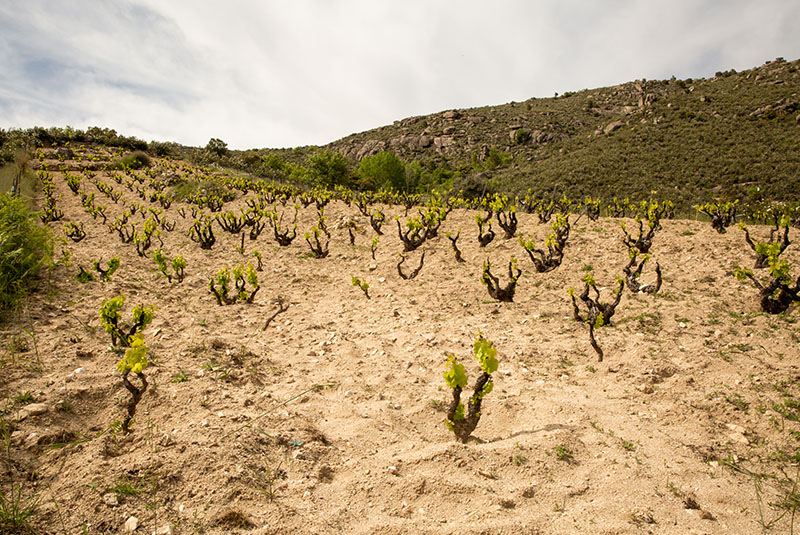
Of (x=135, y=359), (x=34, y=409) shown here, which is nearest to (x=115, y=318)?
(x=34, y=409)

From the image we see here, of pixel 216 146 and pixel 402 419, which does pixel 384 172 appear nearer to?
pixel 216 146

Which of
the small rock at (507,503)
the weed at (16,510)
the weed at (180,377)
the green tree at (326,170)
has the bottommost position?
the small rock at (507,503)

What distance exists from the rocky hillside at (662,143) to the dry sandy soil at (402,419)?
22.7 metres

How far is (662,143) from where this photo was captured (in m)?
40.5

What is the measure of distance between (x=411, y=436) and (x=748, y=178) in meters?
43.0

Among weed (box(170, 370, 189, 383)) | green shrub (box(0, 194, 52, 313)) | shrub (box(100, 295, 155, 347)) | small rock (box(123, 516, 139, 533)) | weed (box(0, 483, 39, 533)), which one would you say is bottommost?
small rock (box(123, 516, 139, 533))

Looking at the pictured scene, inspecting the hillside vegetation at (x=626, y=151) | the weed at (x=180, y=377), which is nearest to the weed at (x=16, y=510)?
the weed at (x=180, y=377)

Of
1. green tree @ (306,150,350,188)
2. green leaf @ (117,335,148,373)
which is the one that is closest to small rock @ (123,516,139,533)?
green leaf @ (117,335,148,373)

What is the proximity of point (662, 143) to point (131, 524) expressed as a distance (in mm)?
52890

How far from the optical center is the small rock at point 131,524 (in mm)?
2112

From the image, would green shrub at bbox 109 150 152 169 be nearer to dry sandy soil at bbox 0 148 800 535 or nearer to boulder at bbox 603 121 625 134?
dry sandy soil at bbox 0 148 800 535

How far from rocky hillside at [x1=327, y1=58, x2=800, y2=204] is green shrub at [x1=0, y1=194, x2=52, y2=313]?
26.8m

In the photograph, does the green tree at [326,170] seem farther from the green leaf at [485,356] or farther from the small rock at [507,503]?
the small rock at [507,503]

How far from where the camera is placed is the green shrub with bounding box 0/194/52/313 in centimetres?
503
